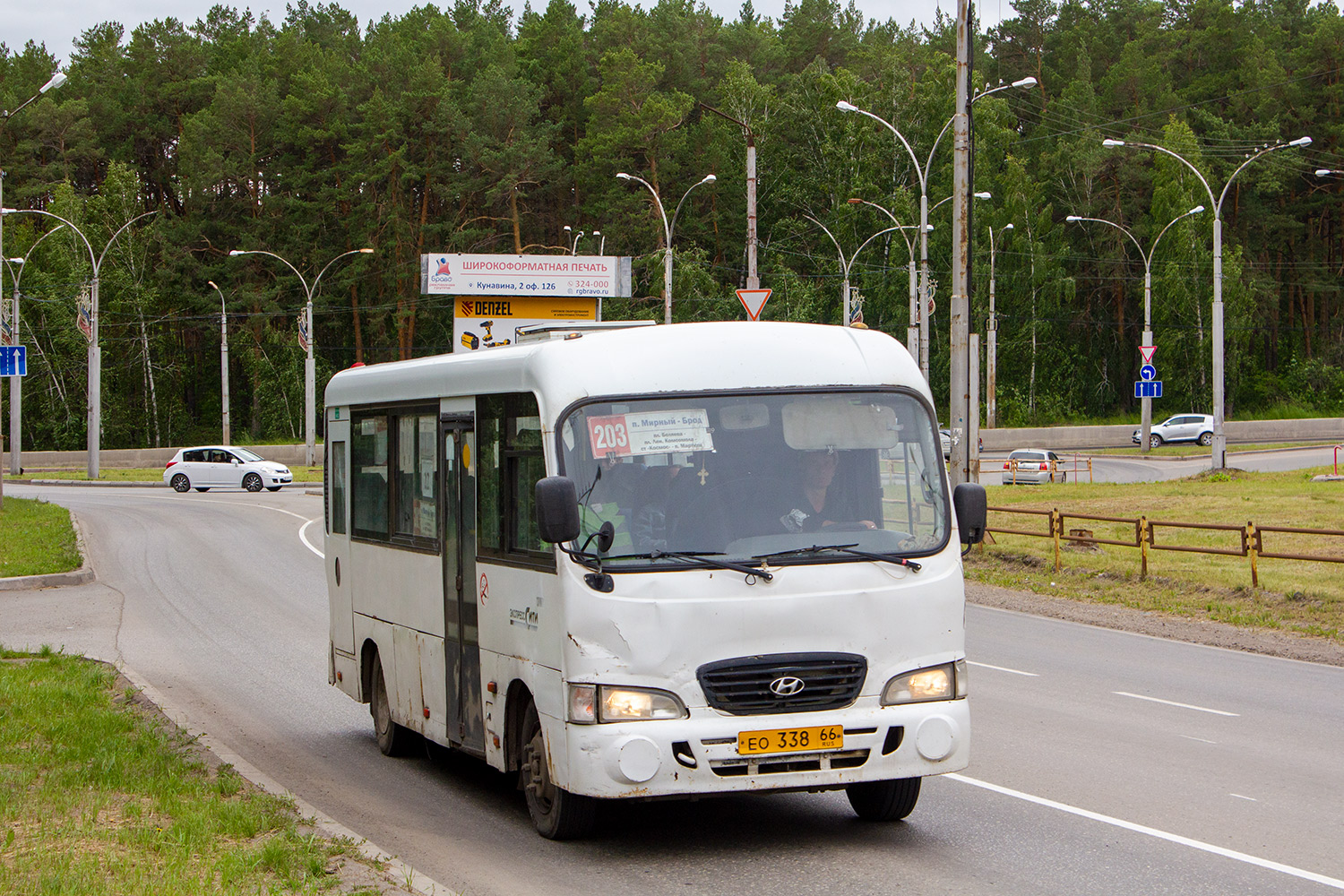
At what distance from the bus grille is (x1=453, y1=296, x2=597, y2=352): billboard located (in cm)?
2779

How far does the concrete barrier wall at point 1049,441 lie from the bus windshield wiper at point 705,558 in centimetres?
6289

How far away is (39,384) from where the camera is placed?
90.1m

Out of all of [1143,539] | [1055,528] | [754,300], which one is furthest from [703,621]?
[1055,528]

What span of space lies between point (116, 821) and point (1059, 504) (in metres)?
28.5

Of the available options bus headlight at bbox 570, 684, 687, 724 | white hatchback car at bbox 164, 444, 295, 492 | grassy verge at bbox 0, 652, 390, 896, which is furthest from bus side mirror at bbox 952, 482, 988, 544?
white hatchback car at bbox 164, 444, 295, 492

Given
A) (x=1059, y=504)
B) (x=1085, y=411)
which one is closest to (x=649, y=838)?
(x=1059, y=504)

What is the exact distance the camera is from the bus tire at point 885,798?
803cm

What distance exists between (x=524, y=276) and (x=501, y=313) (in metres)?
1.01

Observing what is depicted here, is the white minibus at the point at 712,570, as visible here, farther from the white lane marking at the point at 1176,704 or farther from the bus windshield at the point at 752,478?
the white lane marking at the point at 1176,704

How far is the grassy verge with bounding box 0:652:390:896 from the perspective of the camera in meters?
6.50

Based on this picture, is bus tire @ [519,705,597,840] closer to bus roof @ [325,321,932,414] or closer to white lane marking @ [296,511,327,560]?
bus roof @ [325,321,932,414]

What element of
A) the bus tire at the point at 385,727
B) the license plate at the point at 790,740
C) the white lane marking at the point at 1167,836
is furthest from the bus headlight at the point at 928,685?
the bus tire at the point at 385,727

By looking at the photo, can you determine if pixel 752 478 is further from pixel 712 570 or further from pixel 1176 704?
pixel 1176 704

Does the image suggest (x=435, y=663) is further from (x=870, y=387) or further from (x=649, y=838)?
(x=870, y=387)
